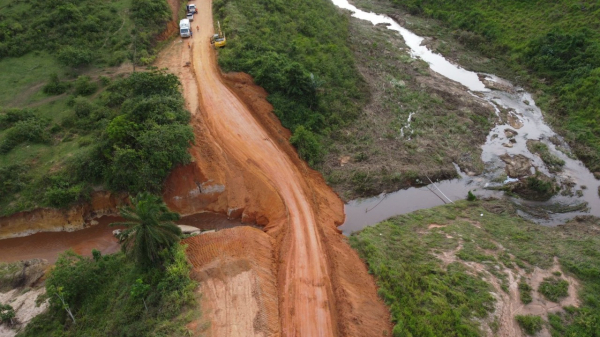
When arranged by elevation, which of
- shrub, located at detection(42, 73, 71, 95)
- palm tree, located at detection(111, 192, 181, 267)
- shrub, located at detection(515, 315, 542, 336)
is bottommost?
shrub, located at detection(515, 315, 542, 336)

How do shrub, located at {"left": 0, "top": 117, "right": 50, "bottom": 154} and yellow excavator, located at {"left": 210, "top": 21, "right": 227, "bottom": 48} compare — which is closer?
shrub, located at {"left": 0, "top": 117, "right": 50, "bottom": 154}

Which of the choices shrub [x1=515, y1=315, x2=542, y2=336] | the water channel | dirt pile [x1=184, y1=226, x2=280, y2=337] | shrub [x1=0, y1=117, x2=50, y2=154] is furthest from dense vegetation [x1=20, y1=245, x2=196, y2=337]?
shrub [x1=515, y1=315, x2=542, y2=336]

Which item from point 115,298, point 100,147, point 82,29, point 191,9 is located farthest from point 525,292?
point 82,29

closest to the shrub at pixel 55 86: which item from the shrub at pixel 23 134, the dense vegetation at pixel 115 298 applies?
the shrub at pixel 23 134

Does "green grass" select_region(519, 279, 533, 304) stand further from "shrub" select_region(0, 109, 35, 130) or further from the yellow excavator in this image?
"shrub" select_region(0, 109, 35, 130)

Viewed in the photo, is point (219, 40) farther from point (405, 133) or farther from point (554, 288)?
point (554, 288)

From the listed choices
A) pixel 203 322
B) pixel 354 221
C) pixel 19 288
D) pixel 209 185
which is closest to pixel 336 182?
pixel 354 221

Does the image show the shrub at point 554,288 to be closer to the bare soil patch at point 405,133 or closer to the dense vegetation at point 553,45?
the bare soil patch at point 405,133
